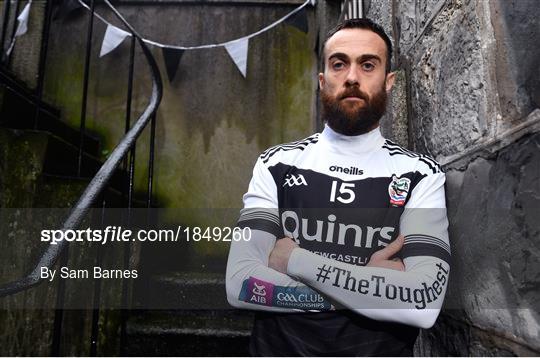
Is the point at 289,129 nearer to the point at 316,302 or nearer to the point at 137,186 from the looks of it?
the point at 137,186

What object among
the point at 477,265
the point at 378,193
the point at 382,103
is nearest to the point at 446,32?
the point at 382,103

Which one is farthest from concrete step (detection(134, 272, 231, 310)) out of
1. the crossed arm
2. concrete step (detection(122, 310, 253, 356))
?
the crossed arm

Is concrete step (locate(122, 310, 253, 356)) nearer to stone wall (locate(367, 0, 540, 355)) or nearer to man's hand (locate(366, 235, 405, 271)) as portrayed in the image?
stone wall (locate(367, 0, 540, 355))

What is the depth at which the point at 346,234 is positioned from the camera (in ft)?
3.55

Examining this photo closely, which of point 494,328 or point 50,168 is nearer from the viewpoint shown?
point 494,328

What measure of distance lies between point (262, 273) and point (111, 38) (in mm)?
3555

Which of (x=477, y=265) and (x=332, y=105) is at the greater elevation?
(x=332, y=105)

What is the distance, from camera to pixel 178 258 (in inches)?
140

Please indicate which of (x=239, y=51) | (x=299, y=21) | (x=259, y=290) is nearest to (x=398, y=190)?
(x=259, y=290)

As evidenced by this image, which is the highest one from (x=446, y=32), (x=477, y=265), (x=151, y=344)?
(x=446, y=32)

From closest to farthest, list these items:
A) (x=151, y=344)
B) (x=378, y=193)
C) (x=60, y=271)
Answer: (x=378, y=193)
(x=60, y=271)
(x=151, y=344)

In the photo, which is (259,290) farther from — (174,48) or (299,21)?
(299,21)

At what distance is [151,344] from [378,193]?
1.90 m

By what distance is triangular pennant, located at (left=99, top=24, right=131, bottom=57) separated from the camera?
374 centimetres
